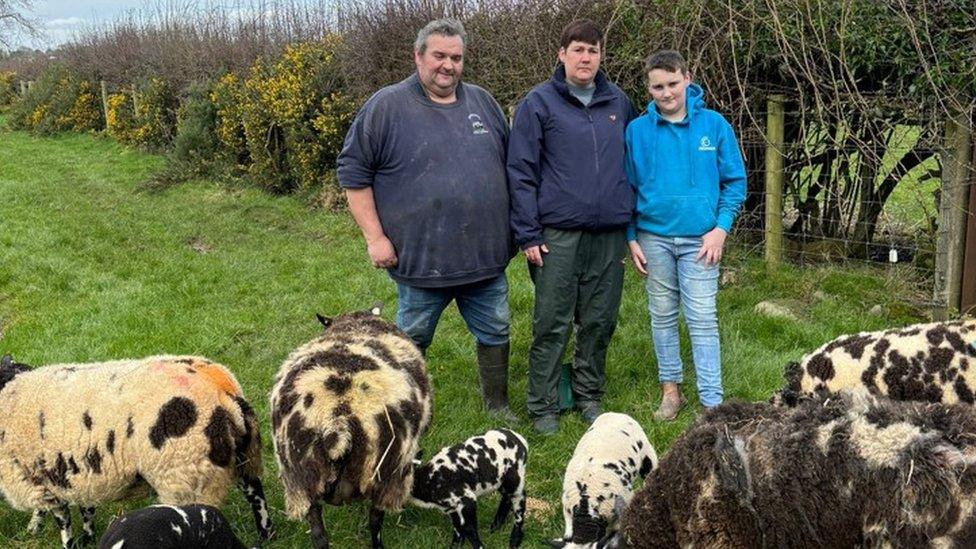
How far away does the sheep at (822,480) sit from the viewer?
253cm

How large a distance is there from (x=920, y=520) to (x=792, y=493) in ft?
1.26

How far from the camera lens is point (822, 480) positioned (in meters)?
2.70

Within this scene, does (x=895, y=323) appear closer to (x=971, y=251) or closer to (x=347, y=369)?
(x=971, y=251)

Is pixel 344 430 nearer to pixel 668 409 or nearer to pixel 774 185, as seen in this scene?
pixel 668 409

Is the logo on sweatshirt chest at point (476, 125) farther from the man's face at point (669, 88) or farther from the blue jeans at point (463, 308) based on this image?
the man's face at point (669, 88)

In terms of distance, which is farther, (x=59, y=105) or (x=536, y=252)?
(x=59, y=105)

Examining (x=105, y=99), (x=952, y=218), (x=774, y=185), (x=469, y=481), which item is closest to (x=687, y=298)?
(x=469, y=481)

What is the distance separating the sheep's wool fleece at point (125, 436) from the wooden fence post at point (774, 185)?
5.54 m

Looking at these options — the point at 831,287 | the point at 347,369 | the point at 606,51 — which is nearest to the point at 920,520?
the point at 347,369

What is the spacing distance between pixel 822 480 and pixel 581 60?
112 inches

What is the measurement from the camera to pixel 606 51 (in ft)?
26.8

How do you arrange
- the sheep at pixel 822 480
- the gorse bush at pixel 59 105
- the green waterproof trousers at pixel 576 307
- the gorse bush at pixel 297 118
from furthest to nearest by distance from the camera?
the gorse bush at pixel 59 105 → the gorse bush at pixel 297 118 → the green waterproof trousers at pixel 576 307 → the sheep at pixel 822 480

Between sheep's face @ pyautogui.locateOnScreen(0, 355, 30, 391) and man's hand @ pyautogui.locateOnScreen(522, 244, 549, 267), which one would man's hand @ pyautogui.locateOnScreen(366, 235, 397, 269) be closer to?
man's hand @ pyautogui.locateOnScreen(522, 244, 549, 267)

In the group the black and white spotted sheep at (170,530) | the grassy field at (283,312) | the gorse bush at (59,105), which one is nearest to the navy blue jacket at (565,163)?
the grassy field at (283,312)
